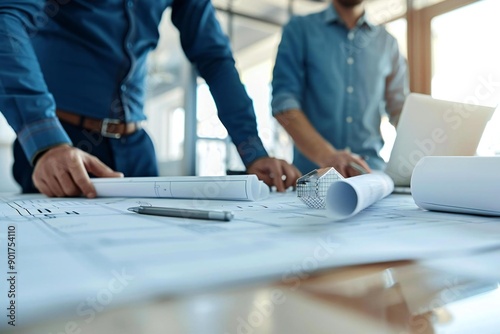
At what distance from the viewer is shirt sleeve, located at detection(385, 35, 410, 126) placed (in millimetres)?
1431

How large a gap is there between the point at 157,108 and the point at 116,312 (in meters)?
5.56

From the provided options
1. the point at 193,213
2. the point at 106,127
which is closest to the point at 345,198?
the point at 193,213

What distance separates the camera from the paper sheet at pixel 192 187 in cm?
55

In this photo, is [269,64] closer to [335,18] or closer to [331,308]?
[335,18]

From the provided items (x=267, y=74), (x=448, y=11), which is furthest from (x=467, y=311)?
(x=267, y=74)

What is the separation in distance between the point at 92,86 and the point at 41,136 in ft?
0.93

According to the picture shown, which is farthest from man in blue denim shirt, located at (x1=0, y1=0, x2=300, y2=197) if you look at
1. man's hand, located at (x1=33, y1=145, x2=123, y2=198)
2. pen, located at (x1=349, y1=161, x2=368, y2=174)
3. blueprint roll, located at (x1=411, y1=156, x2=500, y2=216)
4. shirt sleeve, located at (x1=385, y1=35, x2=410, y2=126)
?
shirt sleeve, located at (x1=385, y1=35, x2=410, y2=126)

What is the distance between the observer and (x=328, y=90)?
1367mm

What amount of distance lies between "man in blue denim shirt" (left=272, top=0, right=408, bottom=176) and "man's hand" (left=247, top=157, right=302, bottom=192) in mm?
436

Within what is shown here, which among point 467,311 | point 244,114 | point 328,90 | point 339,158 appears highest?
point 328,90

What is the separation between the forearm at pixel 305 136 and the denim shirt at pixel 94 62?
218mm

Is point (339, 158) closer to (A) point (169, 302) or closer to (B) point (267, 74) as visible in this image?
(A) point (169, 302)

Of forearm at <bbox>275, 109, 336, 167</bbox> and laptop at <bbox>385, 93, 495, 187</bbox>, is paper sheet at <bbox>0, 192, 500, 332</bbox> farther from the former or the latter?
forearm at <bbox>275, 109, 336, 167</bbox>

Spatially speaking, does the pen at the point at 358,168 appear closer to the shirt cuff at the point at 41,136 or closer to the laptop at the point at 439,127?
the laptop at the point at 439,127
